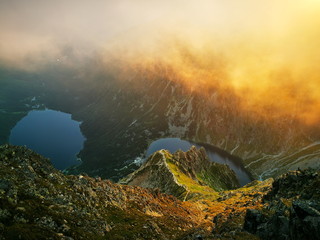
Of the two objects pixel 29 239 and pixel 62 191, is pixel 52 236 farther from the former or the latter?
pixel 62 191

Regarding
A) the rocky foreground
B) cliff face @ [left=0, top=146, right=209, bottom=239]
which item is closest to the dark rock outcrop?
the rocky foreground

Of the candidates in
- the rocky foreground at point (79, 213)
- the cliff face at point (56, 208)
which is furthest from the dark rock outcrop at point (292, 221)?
the cliff face at point (56, 208)

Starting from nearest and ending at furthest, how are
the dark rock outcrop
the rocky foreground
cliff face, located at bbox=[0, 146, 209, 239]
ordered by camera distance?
1. cliff face, located at bbox=[0, 146, 209, 239]
2. the rocky foreground
3. the dark rock outcrop

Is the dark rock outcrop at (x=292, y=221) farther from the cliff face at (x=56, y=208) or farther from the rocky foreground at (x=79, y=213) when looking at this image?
the cliff face at (x=56, y=208)

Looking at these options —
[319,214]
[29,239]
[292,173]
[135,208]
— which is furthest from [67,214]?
[292,173]

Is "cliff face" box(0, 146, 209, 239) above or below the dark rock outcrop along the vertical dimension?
above

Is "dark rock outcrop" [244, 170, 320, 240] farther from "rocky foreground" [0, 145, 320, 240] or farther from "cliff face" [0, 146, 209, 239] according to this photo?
"cliff face" [0, 146, 209, 239]

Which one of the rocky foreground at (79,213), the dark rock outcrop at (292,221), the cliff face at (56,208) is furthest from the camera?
the dark rock outcrop at (292,221)

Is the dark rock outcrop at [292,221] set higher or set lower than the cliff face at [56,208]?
lower

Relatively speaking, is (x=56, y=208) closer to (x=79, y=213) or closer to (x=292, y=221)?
(x=79, y=213)

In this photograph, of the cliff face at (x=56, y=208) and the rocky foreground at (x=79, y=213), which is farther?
the rocky foreground at (x=79, y=213)

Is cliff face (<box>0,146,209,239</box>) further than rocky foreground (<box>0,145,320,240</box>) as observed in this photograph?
No
